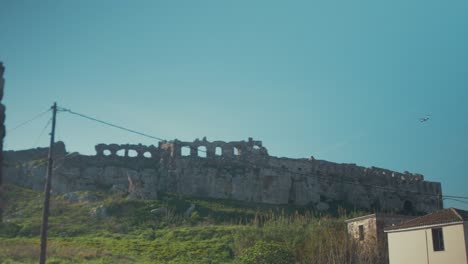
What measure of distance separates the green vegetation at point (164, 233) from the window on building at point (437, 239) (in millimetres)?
4764

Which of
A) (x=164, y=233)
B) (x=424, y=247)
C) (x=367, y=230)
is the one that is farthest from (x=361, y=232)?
(x=164, y=233)

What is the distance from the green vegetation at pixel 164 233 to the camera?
1086 inches

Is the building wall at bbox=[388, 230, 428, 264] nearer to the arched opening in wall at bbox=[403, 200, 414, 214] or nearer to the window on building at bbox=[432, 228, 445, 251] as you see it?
the window on building at bbox=[432, 228, 445, 251]

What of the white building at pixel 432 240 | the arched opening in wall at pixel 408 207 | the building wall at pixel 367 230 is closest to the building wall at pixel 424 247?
the white building at pixel 432 240

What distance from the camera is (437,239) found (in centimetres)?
2383

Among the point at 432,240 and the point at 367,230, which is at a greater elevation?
the point at 367,230

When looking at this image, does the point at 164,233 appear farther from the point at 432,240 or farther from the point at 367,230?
the point at 432,240

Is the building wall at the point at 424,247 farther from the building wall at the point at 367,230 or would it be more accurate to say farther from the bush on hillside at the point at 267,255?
the bush on hillside at the point at 267,255

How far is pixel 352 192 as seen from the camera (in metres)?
55.5

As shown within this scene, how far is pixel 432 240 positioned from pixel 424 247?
0.65 m

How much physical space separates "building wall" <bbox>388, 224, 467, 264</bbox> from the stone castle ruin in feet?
81.7

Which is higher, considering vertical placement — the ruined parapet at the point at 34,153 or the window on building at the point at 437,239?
the ruined parapet at the point at 34,153

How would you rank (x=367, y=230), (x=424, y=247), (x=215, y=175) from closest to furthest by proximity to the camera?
(x=424, y=247)
(x=367, y=230)
(x=215, y=175)

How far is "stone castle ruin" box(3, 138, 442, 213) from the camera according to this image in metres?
49.8
